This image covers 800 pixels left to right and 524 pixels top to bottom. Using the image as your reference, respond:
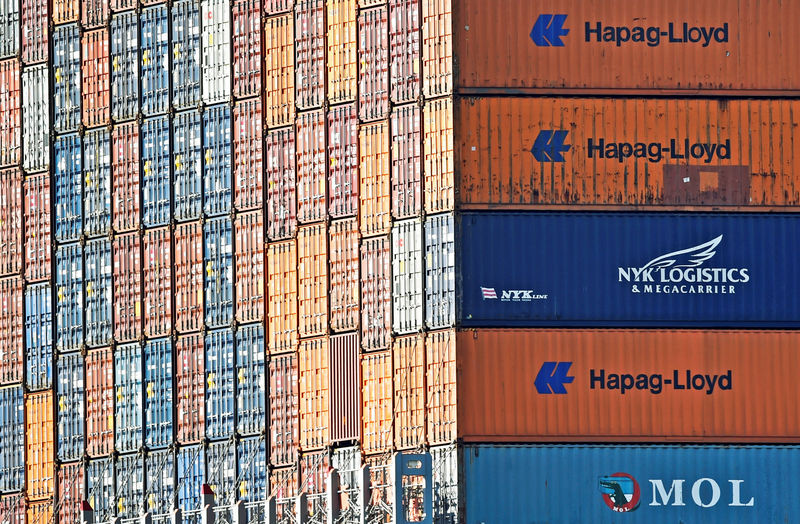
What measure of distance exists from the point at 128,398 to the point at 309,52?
10.6 meters

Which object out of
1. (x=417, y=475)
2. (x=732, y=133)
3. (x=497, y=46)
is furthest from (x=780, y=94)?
(x=417, y=475)

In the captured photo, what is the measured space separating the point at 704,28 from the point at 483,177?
670cm

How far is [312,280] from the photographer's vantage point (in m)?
74.9

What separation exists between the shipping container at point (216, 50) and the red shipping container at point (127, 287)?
178 inches

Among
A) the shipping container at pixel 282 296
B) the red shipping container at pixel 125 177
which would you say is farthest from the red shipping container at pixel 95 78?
the shipping container at pixel 282 296

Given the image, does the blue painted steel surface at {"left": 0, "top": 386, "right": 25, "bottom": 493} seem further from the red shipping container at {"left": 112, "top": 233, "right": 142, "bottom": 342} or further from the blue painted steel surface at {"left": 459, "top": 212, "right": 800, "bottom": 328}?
the blue painted steel surface at {"left": 459, "top": 212, "right": 800, "bottom": 328}

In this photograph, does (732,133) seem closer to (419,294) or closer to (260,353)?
(419,294)

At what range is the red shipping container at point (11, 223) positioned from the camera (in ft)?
274

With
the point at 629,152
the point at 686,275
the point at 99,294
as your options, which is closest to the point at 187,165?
the point at 99,294

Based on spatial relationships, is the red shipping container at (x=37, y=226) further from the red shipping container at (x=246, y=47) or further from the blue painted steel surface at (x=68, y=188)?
the red shipping container at (x=246, y=47)

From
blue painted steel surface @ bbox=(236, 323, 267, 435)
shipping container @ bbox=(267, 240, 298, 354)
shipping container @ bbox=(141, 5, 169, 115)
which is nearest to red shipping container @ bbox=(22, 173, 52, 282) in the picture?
shipping container @ bbox=(141, 5, 169, 115)

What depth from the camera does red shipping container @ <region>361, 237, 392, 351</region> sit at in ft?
236

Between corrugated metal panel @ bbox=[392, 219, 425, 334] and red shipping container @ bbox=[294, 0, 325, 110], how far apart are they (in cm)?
564

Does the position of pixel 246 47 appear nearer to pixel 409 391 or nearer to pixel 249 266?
pixel 249 266
